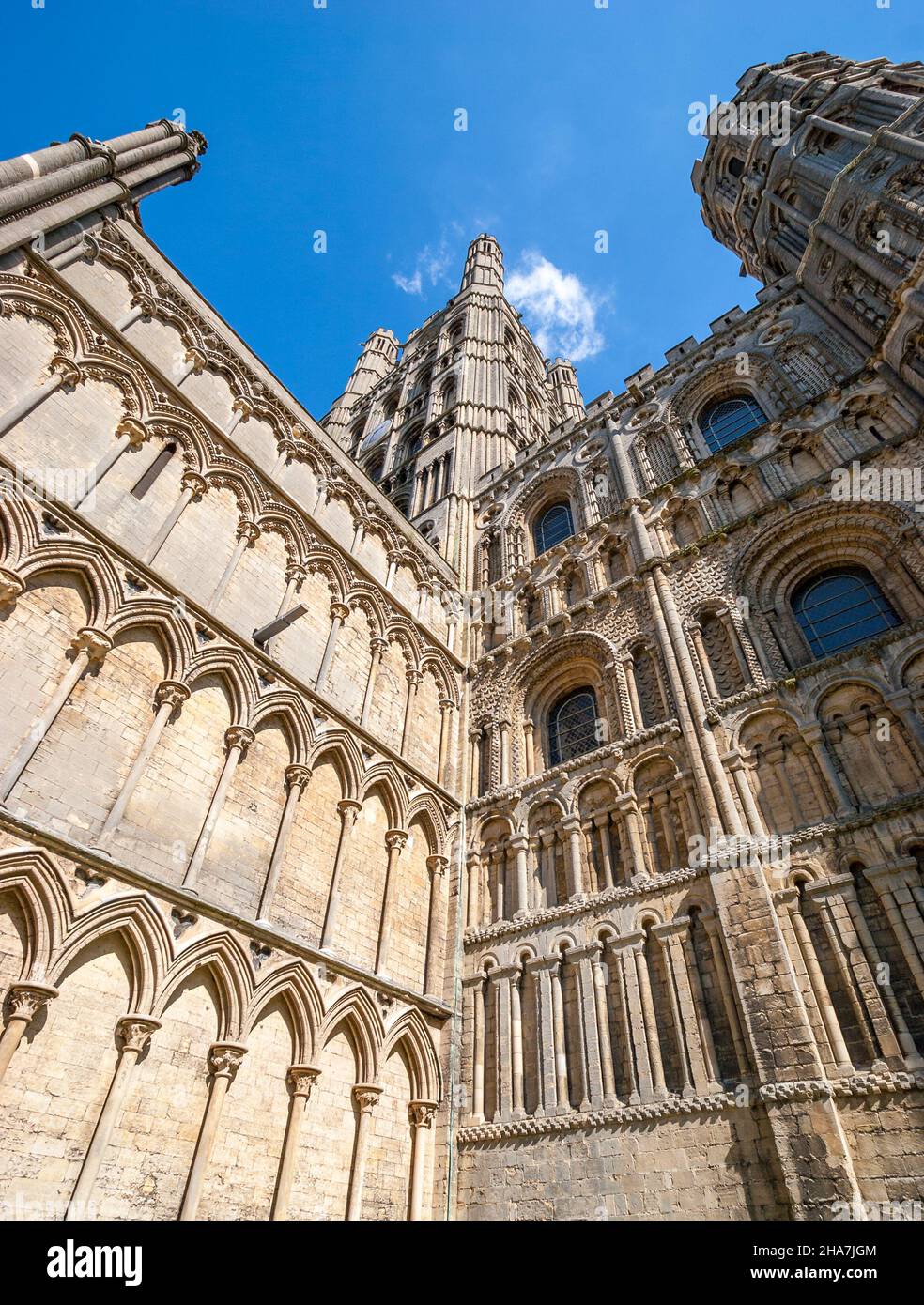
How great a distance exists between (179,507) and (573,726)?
8.23 m

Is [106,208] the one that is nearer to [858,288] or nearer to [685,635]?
[685,635]

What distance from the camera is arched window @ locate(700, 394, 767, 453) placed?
16.0 metres

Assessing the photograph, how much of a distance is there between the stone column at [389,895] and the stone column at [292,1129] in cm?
188

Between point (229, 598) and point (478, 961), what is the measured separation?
7041 millimetres

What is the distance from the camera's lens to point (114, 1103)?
6348mm

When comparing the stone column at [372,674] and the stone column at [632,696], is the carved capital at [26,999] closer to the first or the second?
the stone column at [372,674]

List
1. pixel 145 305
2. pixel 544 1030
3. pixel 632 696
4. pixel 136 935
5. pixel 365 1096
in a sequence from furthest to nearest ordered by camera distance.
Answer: pixel 145 305
pixel 632 696
pixel 544 1030
pixel 365 1096
pixel 136 935

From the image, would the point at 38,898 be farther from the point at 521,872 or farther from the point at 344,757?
the point at 521,872

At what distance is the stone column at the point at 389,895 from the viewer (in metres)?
10.0

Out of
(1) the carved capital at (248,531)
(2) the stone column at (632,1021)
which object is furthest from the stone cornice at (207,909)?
(1) the carved capital at (248,531)

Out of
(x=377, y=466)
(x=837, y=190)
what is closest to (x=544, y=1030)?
(x=837, y=190)

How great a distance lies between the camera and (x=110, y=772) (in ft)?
26.0

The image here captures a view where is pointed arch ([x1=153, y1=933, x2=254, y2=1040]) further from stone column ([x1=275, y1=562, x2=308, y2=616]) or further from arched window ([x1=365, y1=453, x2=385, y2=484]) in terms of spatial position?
arched window ([x1=365, y1=453, x2=385, y2=484])

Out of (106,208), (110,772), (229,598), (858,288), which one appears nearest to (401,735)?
(229,598)
